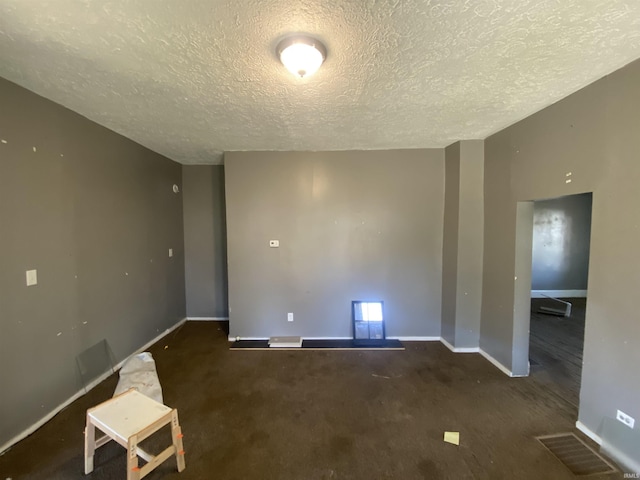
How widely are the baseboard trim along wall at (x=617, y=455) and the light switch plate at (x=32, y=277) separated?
4.24 m

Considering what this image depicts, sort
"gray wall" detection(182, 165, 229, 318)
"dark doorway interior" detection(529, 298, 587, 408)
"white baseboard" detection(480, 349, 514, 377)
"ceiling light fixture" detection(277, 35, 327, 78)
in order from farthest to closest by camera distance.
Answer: "gray wall" detection(182, 165, 229, 318), "white baseboard" detection(480, 349, 514, 377), "dark doorway interior" detection(529, 298, 587, 408), "ceiling light fixture" detection(277, 35, 327, 78)

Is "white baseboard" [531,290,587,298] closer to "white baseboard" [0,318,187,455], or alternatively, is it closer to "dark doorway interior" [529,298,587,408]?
"dark doorway interior" [529,298,587,408]

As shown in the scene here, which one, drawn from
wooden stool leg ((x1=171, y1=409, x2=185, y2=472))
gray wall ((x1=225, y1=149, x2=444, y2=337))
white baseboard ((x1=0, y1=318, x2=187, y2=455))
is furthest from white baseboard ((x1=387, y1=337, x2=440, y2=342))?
white baseboard ((x1=0, y1=318, x2=187, y2=455))

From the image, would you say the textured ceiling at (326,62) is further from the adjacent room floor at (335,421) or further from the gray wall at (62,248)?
the adjacent room floor at (335,421)

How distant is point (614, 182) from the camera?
1681 mm

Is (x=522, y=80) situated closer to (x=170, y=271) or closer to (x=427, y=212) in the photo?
(x=427, y=212)

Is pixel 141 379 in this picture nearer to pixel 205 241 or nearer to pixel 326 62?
pixel 205 241

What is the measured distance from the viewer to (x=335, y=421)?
6.68 ft

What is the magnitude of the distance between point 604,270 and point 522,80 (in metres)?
1.42

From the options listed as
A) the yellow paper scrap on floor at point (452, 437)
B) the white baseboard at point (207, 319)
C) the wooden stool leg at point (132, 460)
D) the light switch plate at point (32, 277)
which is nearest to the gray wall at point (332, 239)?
the white baseboard at point (207, 319)

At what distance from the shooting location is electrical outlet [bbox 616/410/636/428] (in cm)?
160

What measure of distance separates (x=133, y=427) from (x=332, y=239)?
2.58m

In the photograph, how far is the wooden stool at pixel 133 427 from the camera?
1394mm

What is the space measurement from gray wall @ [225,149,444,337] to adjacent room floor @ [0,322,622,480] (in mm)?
568
